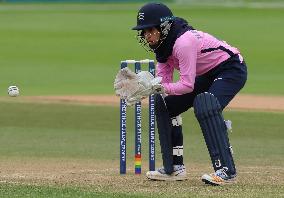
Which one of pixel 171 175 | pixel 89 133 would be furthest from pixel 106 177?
pixel 89 133

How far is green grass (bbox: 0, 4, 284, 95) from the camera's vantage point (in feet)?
79.2

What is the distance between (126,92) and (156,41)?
519mm

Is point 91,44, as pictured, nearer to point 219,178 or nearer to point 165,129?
point 165,129

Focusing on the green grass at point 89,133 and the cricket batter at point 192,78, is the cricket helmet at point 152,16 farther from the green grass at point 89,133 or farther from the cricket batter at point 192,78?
the green grass at point 89,133

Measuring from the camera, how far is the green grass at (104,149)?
840 cm

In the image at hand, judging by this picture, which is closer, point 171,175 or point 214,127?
point 214,127

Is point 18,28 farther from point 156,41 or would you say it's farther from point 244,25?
point 156,41

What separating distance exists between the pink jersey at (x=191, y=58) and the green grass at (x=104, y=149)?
0.89m

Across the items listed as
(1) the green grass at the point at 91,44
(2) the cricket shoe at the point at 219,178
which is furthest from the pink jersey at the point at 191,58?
(1) the green grass at the point at 91,44

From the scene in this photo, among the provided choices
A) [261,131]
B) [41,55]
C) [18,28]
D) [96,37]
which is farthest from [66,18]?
[261,131]

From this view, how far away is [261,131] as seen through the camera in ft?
49.2

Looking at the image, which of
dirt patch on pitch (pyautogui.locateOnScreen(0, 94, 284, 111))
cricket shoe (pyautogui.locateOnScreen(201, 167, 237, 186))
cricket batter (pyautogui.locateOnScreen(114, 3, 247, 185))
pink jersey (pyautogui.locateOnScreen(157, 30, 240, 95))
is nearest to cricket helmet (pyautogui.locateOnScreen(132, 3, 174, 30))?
cricket batter (pyautogui.locateOnScreen(114, 3, 247, 185))

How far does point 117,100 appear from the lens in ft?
63.0

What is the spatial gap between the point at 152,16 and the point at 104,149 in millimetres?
4699
